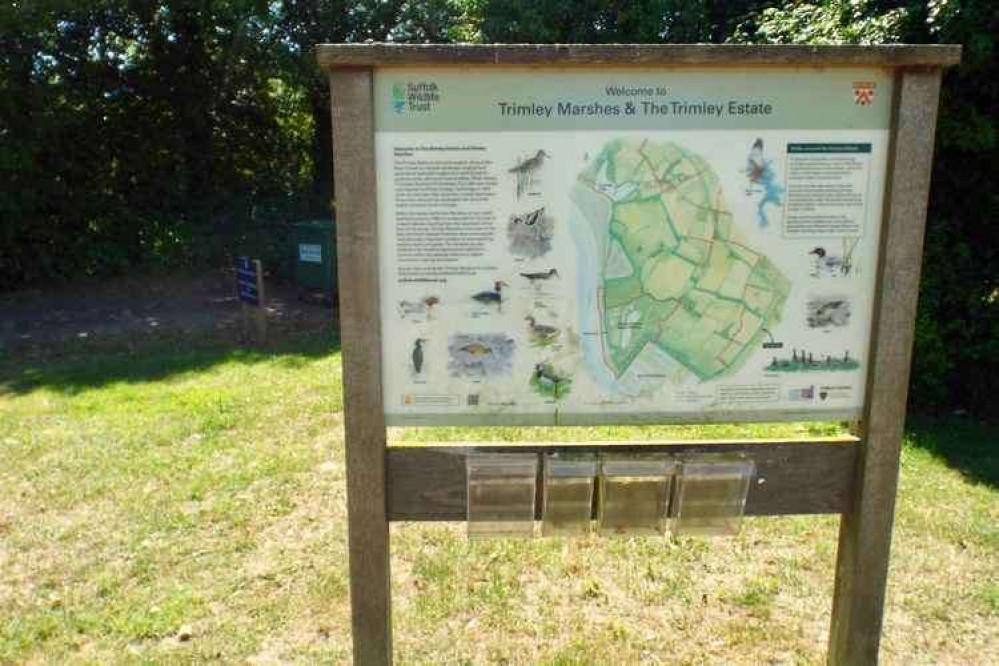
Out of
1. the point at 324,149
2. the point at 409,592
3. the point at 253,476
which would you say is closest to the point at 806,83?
the point at 409,592

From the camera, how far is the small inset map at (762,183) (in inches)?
94.0

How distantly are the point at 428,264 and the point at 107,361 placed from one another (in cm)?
711

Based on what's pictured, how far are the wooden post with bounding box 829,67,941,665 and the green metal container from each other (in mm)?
9393

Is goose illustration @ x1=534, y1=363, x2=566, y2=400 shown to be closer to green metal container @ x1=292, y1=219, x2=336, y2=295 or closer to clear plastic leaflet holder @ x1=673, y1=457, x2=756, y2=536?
clear plastic leaflet holder @ x1=673, y1=457, x2=756, y2=536

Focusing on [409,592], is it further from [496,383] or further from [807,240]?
[807,240]

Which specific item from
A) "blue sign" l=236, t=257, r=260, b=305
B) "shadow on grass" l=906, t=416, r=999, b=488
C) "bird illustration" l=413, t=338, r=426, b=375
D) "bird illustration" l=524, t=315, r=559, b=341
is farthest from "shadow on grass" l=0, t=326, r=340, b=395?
"bird illustration" l=524, t=315, r=559, b=341

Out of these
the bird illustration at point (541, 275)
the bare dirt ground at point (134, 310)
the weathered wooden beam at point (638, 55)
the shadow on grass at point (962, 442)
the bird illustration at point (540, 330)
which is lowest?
the shadow on grass at point (962, 442)

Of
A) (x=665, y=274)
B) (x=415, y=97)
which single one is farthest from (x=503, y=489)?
(x=415, y=97)

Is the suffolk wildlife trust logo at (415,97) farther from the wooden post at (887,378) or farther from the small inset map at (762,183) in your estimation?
the wooden post at (887,378)

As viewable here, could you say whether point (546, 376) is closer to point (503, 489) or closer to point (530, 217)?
point (503, 489)

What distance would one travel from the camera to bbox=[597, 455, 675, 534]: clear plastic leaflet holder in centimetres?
251

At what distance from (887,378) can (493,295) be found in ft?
4.25

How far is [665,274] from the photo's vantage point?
8.02 feet

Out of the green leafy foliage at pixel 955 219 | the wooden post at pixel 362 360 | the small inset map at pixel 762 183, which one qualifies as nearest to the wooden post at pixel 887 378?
the small inset map at pixel 762 183
